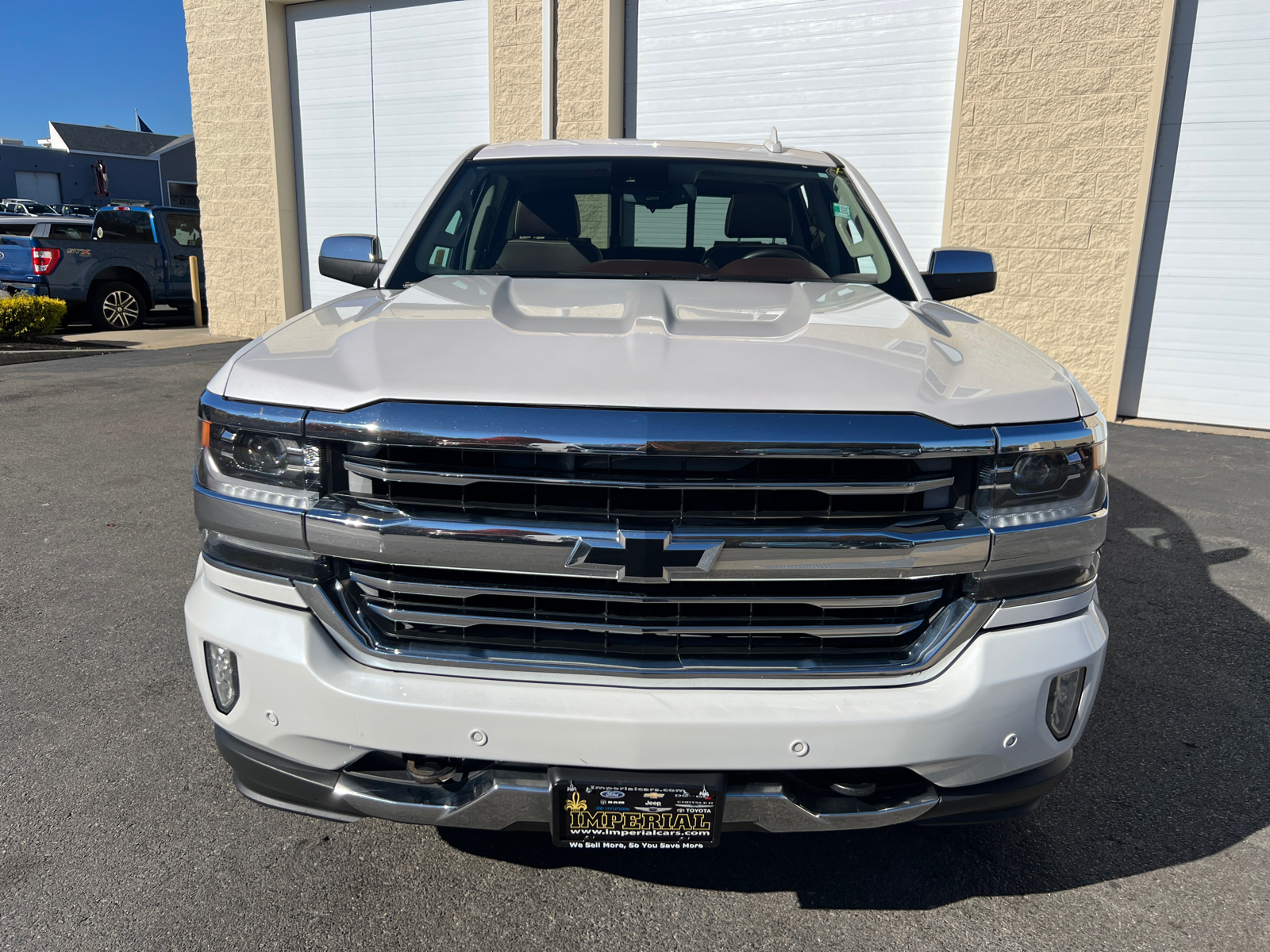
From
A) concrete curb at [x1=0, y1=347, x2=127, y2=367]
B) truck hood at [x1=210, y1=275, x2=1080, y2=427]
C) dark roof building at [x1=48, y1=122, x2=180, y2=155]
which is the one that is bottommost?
concrete curb at [x1=0, y1=347, x2=127, y2=367]

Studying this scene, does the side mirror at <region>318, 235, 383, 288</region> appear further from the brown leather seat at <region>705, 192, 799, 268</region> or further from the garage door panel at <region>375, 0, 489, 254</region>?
the garage door panel at <region>375, 0, 489, 254</region>

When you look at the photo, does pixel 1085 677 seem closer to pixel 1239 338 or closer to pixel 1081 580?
pixel 1081 580

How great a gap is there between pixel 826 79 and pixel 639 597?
8.24m

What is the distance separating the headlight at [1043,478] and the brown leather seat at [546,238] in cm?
172

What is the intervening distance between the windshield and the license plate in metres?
1.73

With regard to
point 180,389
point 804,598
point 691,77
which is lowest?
point 180,389

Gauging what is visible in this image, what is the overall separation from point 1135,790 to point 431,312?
7.68 ft

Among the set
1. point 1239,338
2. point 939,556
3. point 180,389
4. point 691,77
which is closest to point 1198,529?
point 1239,338

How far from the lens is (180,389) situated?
28.8ft

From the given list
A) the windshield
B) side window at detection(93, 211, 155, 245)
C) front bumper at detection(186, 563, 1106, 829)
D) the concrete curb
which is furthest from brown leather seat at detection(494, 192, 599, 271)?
side window at detection(93, 211, 155, 245)

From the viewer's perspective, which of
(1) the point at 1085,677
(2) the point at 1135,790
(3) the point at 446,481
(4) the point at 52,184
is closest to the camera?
(3) the point at 446,481

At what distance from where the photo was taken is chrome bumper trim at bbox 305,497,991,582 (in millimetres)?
1698

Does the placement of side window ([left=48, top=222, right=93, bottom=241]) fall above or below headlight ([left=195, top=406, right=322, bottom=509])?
above

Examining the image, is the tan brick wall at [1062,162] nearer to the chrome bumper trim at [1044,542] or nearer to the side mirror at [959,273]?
the side mirror at [959,273]
